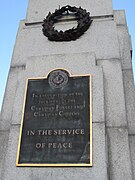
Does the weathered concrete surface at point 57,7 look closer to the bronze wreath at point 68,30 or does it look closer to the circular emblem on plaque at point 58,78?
the bronze wreath at point 68,30

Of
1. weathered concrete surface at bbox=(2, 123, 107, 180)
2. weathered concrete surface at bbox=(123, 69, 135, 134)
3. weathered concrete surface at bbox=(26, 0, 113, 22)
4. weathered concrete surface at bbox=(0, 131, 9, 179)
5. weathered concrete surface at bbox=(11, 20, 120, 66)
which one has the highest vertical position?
weathered concrete surface at bbox=(26, 0, 113, 22)

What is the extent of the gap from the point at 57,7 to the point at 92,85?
13.2ft

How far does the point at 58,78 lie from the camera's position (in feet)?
18.9

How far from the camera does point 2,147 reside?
17.8 ft

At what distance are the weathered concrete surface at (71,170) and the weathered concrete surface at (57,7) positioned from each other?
4341mm

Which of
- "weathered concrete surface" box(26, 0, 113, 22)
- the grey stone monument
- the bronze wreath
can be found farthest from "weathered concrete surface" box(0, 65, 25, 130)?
"weathered concrete surface" box(26, 0, 113, 22)

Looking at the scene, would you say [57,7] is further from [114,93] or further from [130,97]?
[130,97]

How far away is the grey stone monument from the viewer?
4.65 metres

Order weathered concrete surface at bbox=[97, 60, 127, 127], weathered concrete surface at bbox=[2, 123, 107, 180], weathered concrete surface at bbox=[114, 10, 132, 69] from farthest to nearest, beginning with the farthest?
weathered concrete surface at bbox=[114, 10, 132, 69] < weathered concrete surface at bbox=[97, 60, 127, 127] < weathered concrete surface at bbox=[2, 123, 107, 180]

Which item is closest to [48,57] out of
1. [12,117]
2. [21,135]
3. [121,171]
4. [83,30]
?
[83,30]

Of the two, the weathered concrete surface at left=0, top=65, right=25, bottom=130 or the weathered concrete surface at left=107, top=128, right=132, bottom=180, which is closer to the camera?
the weathered concrete surface at left=107, top=128, right=132, bottom=180

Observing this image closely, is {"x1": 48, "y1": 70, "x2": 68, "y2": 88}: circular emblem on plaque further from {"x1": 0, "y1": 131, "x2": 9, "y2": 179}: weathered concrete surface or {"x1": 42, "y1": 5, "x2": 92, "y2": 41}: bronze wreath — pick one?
{"x1": 0, "y1": 131, "x2": 9, "y2": 179}: weathered concrete surface

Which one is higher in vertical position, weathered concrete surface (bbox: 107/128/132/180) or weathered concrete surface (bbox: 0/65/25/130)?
weathered concrete surface (bbox: 0/65/25/130)

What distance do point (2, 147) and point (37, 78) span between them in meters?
1.93
